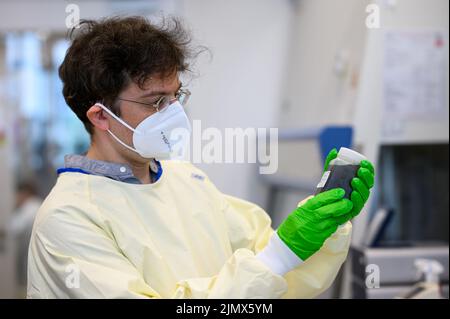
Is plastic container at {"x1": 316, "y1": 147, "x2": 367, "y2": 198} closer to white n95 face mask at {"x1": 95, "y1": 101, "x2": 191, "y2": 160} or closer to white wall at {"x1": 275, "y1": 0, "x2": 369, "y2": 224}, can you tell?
white n95 face mask at {"x1": 95, "y1": 101, "x2": 191, "y2": 160}

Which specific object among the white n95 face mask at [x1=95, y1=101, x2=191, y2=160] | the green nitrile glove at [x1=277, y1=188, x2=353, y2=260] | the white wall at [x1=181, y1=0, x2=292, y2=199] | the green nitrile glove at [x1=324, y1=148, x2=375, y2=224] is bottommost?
the green nitrile glove at [x1=277, y1=188, x2=353, y2=260]

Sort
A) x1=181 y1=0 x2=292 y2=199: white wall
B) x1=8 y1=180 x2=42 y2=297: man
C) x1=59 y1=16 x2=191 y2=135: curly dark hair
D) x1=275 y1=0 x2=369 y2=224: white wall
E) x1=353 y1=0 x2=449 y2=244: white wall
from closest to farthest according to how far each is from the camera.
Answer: x1=59 y1=16 x2=191 y2=135: curly dark hair
x1=353 y1=0 x2=449 y2=244: white wall
x1=275 y1=0 x2=369 y2=224: white wall
x1=181 y1=0 x2=292 y2=199: white wall
x1=8 y1=180 x2=42 y2=297: man

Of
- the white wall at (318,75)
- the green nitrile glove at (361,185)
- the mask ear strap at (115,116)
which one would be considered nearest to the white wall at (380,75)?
the white wall at (318,75)

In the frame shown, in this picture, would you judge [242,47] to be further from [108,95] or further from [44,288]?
[44,288]

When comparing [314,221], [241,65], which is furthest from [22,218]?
[314,221]

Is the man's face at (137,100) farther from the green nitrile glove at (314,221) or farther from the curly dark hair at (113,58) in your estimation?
the green nitrile glove at (314,221)

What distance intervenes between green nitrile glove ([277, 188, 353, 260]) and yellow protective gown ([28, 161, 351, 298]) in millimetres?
76

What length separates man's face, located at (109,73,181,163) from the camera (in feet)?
3.78

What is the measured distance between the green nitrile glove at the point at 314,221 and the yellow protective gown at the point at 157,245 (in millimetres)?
76

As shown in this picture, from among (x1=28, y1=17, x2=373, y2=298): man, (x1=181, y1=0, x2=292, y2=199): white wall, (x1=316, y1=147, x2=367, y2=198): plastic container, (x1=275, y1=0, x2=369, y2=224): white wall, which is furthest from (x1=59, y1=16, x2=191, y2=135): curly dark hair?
(x1=181, y1=0, x2=292, y2=199): white wall
